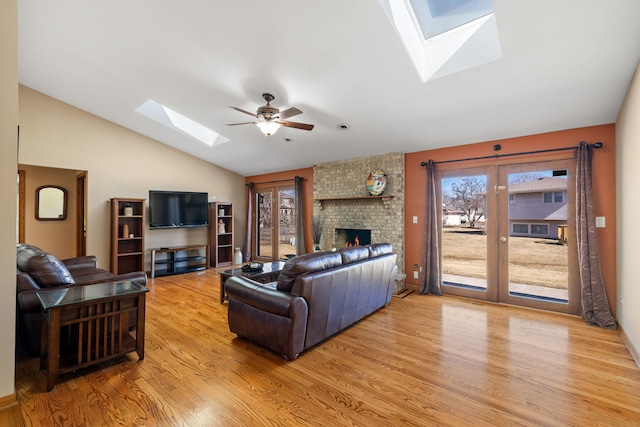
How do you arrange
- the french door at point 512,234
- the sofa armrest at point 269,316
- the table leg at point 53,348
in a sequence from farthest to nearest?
the french door at point 512,234
the sofa armrest at point 269,316
the table leg at point 53,348

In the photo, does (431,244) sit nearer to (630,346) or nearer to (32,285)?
(630,346)

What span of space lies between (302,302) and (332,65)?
2.51m

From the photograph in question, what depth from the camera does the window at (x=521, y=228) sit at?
13.6 feet

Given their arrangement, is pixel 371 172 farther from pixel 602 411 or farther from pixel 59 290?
pixel 59 290

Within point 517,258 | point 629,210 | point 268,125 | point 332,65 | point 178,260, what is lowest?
point 178,260

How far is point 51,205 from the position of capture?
6.03 meters

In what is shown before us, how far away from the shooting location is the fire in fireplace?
5.85 meters

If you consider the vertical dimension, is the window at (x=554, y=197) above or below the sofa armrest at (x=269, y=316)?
above

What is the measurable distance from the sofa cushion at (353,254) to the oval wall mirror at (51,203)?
6.52m

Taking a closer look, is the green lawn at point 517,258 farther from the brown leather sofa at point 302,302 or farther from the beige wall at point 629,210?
the brown leather sofa at point 302,302

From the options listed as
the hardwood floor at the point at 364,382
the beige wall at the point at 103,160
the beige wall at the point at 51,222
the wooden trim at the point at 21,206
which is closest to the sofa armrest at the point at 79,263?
the beige wall at the point at 103,160

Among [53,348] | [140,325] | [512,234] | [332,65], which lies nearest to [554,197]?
[512,234]

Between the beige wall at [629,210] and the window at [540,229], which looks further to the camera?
the window at [540,229]

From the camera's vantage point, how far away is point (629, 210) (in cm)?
292
